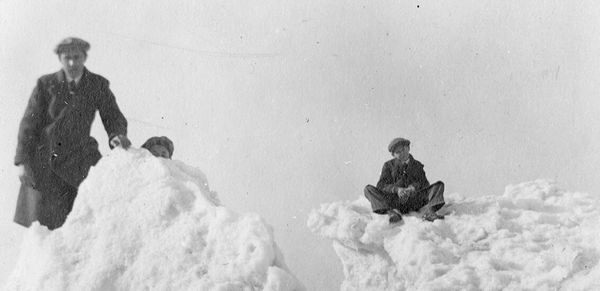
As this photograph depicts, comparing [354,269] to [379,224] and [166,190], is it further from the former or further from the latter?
[166,190]

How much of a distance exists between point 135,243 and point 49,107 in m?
2.21

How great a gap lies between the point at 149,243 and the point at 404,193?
3613mm

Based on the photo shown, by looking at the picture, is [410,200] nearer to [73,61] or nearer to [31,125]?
[73,61]

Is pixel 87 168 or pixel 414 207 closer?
pixel 87 168

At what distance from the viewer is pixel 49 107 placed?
660 centimetres

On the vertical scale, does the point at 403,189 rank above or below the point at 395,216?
above

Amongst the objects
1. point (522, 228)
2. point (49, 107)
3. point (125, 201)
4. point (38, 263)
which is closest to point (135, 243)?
point (125, 201)

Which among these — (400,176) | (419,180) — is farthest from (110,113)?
(419,180)

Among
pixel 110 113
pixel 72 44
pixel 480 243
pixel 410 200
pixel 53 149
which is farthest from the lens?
pixel 410 200

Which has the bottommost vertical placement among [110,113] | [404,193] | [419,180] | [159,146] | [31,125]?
[404,193]

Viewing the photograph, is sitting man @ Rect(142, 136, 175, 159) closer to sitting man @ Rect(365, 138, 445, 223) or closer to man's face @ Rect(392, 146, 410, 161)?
sitting man @ Rect(365, 138, 445, 223)

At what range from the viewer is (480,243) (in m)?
7.05

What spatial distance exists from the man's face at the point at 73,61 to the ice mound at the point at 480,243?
131 inches

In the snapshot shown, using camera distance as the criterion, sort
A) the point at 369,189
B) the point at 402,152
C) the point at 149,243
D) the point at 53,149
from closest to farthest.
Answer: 1. the point at 149,243
2. the point at 53,149
3. the point at 369,189
4. the point at 402,152
